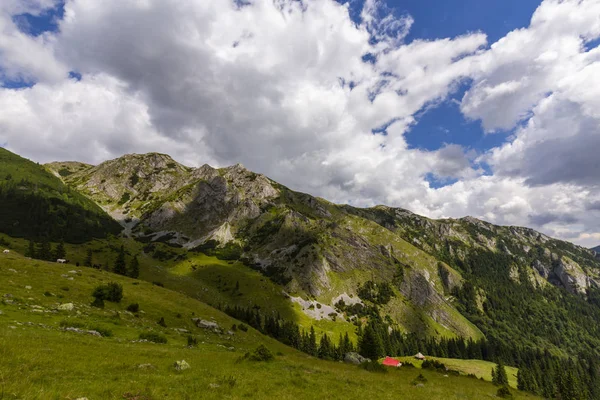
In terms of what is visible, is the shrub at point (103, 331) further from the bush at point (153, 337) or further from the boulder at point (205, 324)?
the boulder at point (205, 324)

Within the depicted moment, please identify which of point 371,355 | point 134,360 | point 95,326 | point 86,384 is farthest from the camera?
point 371,355

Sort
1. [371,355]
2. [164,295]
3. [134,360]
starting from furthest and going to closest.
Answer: [371,355]
[164,295]
[134,360]

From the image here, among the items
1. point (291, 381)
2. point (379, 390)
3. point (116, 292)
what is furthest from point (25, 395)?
point (116, 292)

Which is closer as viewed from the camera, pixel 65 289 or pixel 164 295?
pixel 65 289

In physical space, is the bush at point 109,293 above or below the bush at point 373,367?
above

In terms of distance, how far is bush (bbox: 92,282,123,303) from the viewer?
4544cm

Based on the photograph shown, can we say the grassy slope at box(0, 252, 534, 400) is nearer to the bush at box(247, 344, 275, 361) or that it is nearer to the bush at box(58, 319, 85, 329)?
the bush at box(58, 319, 85, 329)

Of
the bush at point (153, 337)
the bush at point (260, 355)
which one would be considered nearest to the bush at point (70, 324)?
the bush at point (153, 337)

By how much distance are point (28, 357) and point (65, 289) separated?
37.6 metres

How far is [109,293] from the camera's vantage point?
1852 inches

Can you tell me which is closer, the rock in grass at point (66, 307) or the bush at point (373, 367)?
the rock in grass at point (66, 307)

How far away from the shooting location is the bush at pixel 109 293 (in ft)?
149

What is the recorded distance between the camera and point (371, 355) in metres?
92.8

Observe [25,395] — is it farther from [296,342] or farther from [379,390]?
[296,342]
